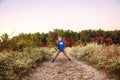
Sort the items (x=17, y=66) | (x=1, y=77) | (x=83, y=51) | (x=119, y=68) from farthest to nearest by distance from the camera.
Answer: (x=83, y=51) < (x=17, y=66) < (x=119, y=68) < (x=1, y=77)

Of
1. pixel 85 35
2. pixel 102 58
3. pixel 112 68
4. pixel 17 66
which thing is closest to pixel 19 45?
pixel 17 66

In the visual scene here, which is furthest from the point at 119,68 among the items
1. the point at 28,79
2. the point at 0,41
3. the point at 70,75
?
the point at 0,41

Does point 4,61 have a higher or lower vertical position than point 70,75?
higher

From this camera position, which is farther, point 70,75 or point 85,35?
point 85,35

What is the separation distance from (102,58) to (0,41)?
5.07 m

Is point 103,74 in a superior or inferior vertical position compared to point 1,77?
inferior

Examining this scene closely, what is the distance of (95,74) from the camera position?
29.7 ft

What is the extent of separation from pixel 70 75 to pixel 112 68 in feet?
5.75

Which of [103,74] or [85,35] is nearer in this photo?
[103,74]

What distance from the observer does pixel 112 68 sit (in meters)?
8.39

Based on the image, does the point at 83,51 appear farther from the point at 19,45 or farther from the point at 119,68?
the point at 119,68

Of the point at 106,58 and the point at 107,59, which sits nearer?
the point at 107,59

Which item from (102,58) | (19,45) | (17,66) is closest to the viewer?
(17,66)

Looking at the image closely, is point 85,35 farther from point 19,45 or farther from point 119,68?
point 119,68
